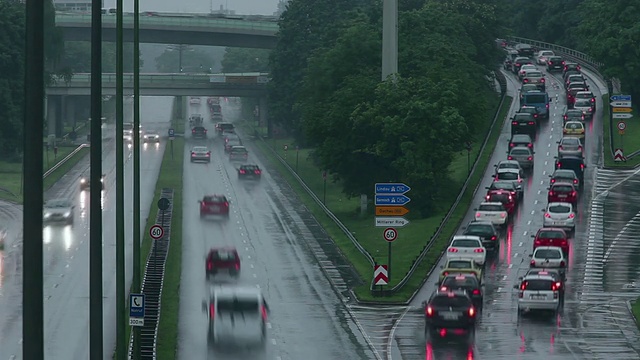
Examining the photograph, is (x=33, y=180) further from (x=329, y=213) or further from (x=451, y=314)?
(x=329, y=213)

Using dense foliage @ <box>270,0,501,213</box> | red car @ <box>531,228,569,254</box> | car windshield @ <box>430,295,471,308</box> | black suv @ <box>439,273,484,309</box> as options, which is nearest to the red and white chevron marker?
black suv @ <box>439,273,484,309</box>

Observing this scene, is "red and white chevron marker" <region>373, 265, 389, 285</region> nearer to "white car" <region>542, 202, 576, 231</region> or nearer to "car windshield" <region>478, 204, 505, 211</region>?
"white car" <region>542, 202, 576, 231</region>

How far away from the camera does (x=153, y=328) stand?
147 ft

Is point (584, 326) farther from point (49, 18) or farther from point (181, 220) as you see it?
point (49, 18)

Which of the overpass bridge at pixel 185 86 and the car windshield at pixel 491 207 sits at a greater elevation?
the overpass bridge at pixel 185 86

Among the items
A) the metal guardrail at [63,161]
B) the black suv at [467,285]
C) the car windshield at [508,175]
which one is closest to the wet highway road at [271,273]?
the black suv at [467,285]

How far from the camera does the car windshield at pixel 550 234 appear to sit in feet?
209

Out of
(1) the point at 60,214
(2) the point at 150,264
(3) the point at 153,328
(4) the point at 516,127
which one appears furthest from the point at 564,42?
(3) the point at 153,328

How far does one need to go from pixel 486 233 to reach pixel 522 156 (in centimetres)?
2755

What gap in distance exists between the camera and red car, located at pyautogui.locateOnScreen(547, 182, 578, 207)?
77.4 m

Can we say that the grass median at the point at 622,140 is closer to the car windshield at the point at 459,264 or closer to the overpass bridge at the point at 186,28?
the car windshield at the point at 459,264

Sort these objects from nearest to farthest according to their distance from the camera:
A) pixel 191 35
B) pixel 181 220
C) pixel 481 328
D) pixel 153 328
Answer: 1. pixel 153 328
2. pixel 481 328
3. pixel 181 220
4. pixel 191 35

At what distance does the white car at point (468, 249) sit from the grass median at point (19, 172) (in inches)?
1659

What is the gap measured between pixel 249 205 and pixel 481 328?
48.2 meters
